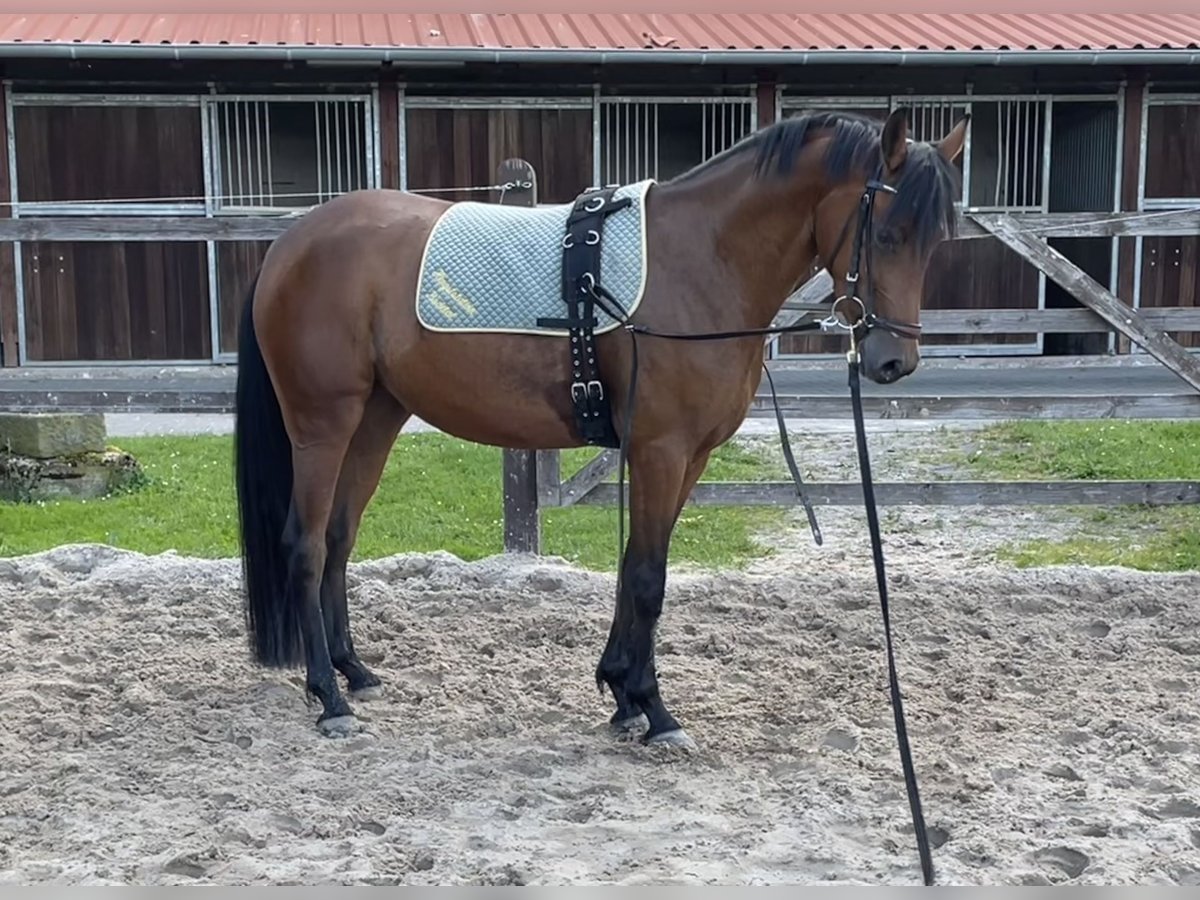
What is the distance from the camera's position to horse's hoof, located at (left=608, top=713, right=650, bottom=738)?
3.76 meters

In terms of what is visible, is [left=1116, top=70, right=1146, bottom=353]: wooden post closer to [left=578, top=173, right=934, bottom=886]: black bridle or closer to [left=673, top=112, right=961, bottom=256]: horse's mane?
[left=673, top=112, right=961, bottom=256]: horse's mane

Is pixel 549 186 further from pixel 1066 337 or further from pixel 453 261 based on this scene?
pixel 453 261

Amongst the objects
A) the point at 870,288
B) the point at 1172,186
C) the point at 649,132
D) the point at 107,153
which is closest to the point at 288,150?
the point at 107,153

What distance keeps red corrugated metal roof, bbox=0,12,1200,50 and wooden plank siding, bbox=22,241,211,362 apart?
1850mm

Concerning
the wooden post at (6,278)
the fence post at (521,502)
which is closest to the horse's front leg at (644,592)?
the fence post at (521,502)

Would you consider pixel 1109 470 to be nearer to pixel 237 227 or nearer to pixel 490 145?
pixel 237 227

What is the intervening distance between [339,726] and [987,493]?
10.7 ft

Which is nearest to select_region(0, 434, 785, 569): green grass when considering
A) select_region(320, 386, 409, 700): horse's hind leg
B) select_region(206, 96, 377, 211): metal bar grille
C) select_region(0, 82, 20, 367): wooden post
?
select_region(320, 386, 409, 700): horse's hind leg

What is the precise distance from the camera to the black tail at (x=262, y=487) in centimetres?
411

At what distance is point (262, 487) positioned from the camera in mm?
4113

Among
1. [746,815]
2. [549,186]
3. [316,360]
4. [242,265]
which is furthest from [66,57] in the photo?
[746,815]

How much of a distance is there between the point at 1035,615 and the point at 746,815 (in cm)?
220

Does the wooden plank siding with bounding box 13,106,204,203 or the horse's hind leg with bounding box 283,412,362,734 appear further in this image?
the wooden plank siding with bounding box 13,106,204,203

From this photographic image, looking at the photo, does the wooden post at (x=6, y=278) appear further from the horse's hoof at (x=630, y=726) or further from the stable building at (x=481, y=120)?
the horse's hoof at (x=630, y=726)
